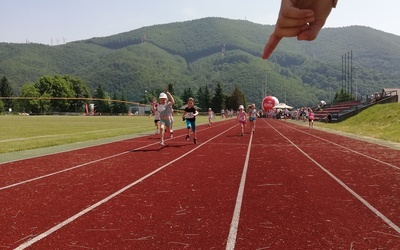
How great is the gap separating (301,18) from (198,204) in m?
4.96

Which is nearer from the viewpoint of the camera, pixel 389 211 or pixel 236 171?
pixel 389 211

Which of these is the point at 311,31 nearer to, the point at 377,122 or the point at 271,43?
the point at 271,43

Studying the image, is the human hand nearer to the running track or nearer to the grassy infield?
the running track

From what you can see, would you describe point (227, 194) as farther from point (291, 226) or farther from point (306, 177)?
point (306, 177)

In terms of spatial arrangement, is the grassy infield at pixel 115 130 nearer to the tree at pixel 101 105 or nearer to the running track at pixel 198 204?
the running track at pixel 198 204

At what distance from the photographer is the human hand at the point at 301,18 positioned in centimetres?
155

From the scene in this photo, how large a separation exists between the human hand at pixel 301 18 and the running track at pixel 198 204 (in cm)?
307

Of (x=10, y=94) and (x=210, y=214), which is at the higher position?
(x=10, y=94)

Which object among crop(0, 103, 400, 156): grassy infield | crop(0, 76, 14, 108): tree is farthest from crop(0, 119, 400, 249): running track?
crop(0, 76, 14, 108): tree

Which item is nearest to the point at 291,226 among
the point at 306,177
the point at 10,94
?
the point at 306,177

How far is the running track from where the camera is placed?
448cm

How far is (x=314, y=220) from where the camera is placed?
530 cm

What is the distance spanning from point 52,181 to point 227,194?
3.85 metres

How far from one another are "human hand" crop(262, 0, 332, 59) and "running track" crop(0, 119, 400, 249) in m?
3.07
